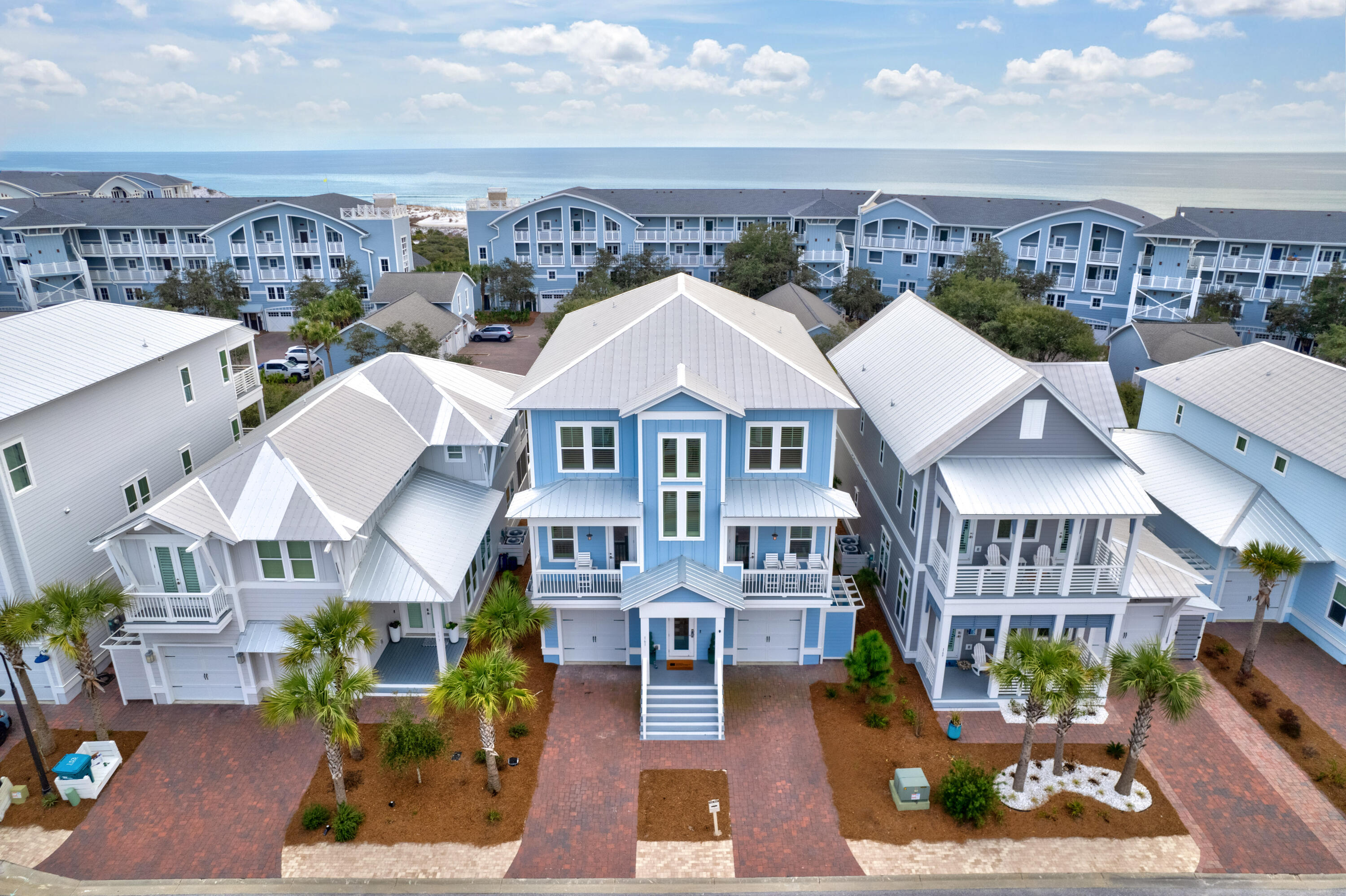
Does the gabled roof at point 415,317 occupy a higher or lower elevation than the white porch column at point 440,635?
higher

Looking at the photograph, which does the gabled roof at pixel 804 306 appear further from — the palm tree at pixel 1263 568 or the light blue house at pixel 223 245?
the light blue house at pixel 223 245

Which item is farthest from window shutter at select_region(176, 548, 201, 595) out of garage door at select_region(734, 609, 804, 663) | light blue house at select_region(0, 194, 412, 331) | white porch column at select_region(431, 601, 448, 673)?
light blue house at select_region(0, 194, 412, 331)

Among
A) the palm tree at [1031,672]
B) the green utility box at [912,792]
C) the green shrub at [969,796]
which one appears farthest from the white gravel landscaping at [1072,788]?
the green utility box at [912,792]

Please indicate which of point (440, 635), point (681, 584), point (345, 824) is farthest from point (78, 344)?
point (681, 584)

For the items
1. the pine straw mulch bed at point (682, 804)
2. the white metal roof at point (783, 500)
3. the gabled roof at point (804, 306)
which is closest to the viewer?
the pine straw mulch bed at point (682, 804)

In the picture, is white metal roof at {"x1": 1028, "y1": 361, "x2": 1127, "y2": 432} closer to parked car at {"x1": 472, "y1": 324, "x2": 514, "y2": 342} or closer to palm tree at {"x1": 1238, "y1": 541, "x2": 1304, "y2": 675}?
palm tree at {"x1": 1238, "y1": 541, "x2": 1304, "y2": 675}

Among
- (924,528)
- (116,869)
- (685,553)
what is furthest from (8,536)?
(924,528)

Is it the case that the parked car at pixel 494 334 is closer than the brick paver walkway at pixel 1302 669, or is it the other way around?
the brick paver walkway at pixel 1302 669

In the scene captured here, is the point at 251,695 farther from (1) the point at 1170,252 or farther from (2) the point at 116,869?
(1) the point at 1170,252

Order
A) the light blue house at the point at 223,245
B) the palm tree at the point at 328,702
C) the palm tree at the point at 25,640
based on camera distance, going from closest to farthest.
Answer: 1. the palm tree at the point at 328,702
2. the palm tree at the point at 25,640
3. the light blue house at the point at 223,245
